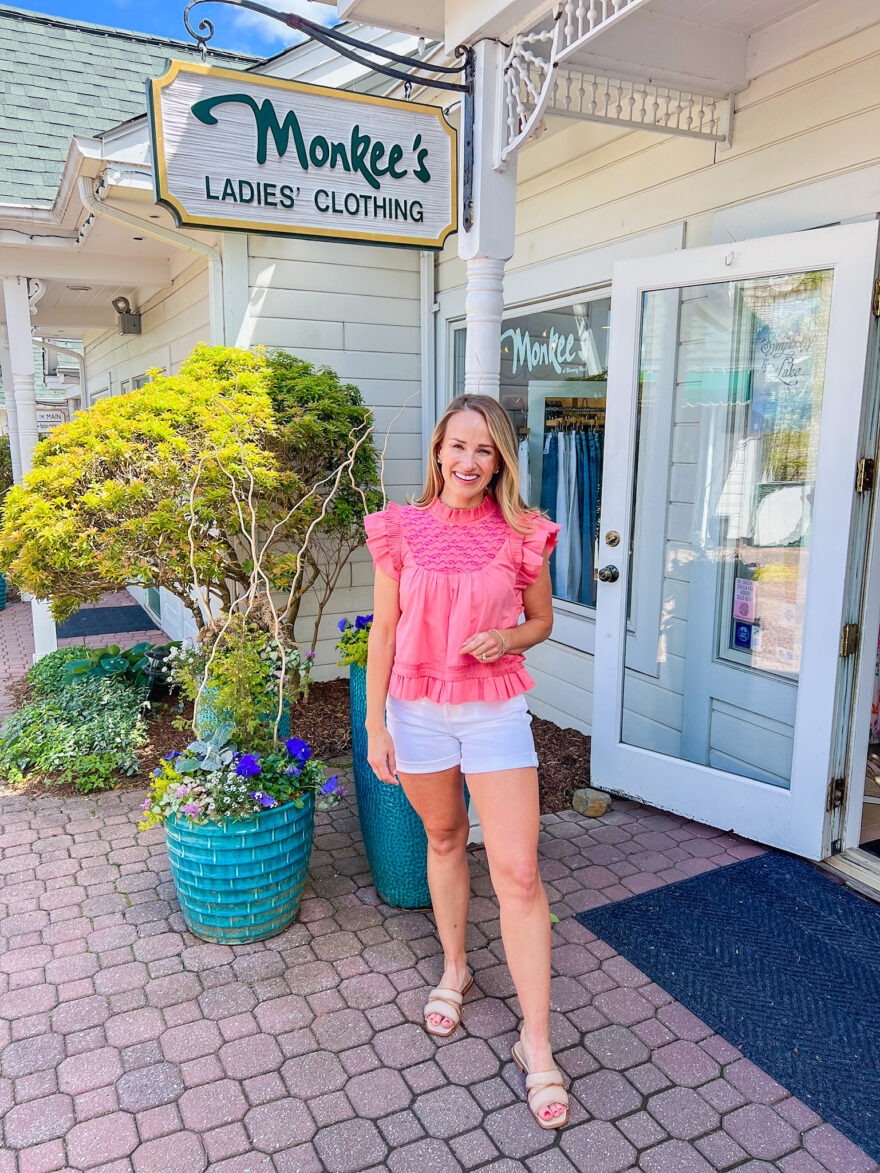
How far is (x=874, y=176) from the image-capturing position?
107 inches

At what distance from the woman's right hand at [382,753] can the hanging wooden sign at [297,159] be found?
169 centimetres

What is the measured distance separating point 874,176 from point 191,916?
3366 mm

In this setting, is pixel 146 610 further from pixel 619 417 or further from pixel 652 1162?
pixel 652 1162

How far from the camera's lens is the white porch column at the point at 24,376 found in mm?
5652

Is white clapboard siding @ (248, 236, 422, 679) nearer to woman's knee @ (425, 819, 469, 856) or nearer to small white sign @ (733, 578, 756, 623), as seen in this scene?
small white sign @ (733, 578, 756, 623)

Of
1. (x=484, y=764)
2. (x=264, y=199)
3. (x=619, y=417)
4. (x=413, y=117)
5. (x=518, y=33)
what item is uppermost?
(x=518, y=33)

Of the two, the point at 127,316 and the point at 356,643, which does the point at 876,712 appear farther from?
the point at 127,316

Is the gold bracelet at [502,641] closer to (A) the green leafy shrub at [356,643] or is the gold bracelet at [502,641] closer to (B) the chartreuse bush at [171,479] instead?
(A) the green leafy shrub at [356,643]

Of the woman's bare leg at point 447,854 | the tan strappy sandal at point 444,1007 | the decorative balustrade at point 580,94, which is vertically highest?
the decorative balustrade at point 580,94

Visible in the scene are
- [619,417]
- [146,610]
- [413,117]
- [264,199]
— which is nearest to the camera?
[264,199]

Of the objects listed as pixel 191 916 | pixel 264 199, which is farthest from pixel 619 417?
pixel 191 916

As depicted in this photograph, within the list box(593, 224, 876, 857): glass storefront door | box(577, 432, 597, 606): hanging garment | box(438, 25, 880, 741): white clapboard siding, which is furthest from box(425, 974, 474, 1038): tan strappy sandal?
box(577, 432, 597, 606): hanging garment

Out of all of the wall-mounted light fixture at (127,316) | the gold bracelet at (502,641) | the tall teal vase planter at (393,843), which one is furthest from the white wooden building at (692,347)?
the wall-mounted light fixture at (127,316)

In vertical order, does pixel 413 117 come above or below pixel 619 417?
above
